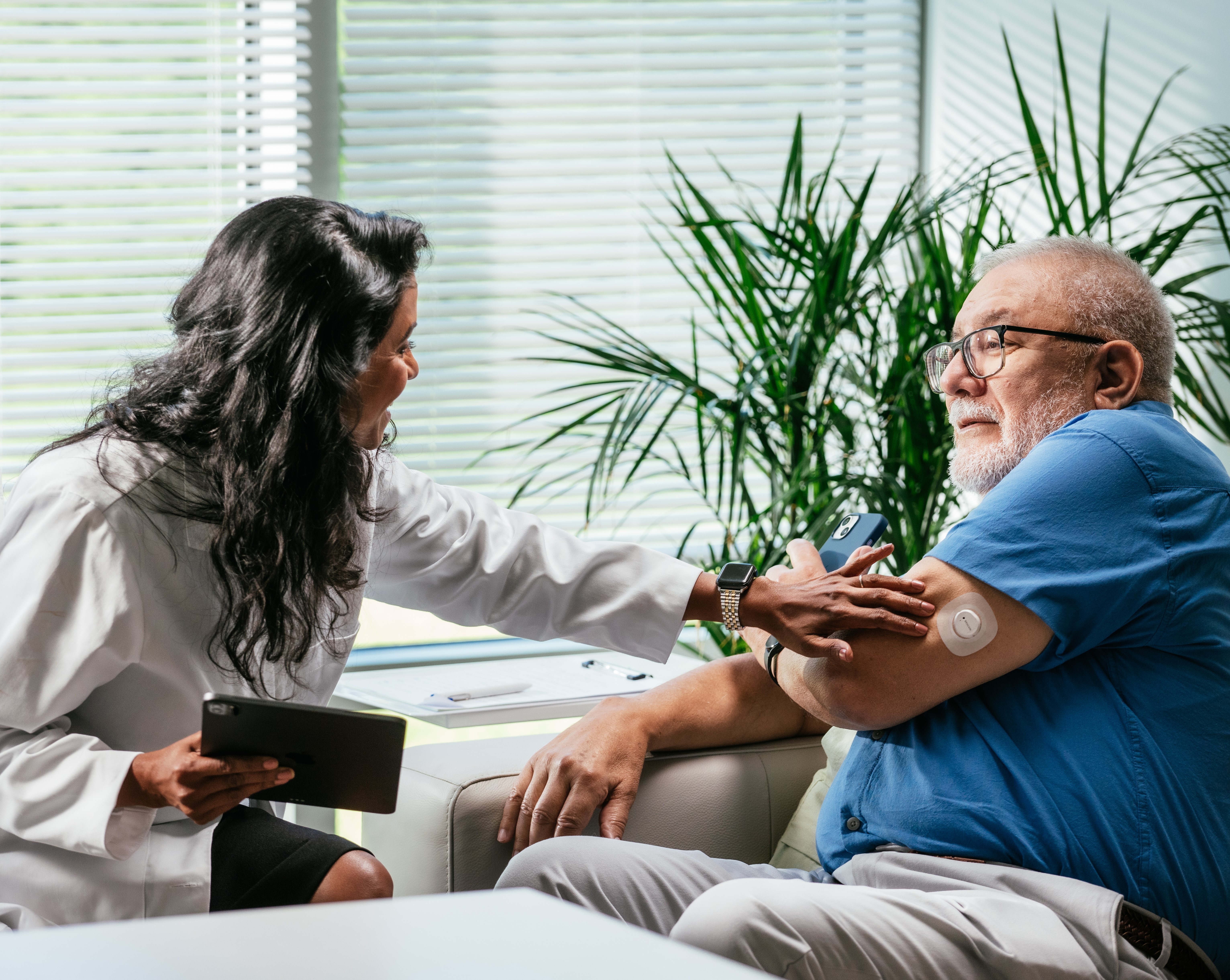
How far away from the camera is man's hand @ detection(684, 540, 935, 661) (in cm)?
151

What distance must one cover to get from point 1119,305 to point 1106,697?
1.82 ft

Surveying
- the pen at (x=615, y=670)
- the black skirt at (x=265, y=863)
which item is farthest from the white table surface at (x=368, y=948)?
the pen at (x=615, y=670)

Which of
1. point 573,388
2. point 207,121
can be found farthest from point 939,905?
point 207,121

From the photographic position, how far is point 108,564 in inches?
53.0

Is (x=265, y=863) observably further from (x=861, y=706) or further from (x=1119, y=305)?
(x=1119, y=305)

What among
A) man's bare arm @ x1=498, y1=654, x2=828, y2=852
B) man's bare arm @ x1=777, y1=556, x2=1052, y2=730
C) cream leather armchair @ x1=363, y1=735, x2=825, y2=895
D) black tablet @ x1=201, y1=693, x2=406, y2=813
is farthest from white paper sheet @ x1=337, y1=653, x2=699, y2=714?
black tablet @ x1=201, y1=693, x2=406, y2=813

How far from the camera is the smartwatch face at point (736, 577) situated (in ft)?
5.84

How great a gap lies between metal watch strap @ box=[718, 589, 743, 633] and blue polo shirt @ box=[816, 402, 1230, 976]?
1.20 ft

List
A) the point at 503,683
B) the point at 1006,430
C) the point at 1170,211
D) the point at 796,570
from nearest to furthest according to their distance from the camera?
the point at 1006,430
the point at 796,570
the point at 503,683
the point at 1170,211

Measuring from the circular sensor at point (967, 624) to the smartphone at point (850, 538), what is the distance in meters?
0.35

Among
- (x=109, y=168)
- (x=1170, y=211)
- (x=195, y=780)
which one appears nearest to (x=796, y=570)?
(x=195, y=780)

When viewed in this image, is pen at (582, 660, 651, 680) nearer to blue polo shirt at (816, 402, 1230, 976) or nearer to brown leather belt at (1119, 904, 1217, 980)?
blue polo shirt at (816, 402, 1230, 976)

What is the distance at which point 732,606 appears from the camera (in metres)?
1.79

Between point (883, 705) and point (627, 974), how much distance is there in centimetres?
83
